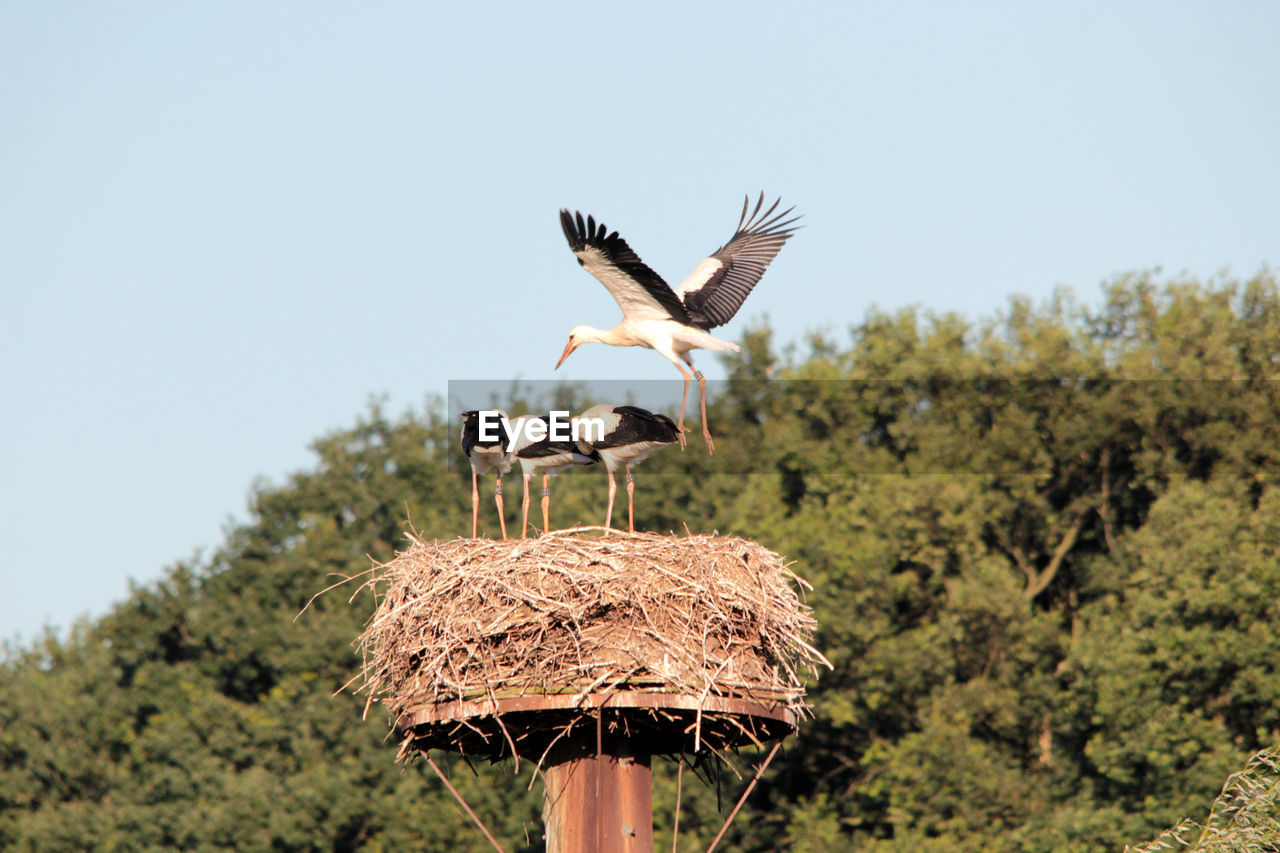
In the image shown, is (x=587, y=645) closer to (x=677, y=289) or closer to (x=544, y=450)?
(x=544, y=450)

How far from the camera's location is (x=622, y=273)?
12.5m

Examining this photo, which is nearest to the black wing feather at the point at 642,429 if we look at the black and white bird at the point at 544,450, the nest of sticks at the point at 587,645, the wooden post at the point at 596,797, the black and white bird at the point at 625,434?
the black and white bird at the point at 625,434

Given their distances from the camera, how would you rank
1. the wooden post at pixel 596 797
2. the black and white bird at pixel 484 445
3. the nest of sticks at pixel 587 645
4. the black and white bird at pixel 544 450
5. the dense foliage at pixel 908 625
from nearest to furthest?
the nest of sticks at pixel 587 645, the wooden post at pixel 596 797, the black and white bird at pixel 544 450, the black and white bird at pixel 484 445, the dense foliage at pixel 908 625

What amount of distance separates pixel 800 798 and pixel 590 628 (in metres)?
25.1

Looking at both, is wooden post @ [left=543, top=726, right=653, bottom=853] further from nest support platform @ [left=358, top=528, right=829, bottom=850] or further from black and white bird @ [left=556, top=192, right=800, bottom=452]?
black and white bird @ [left=556, top=192, right=800, bottom=452]

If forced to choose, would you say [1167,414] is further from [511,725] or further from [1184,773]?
[511,725]

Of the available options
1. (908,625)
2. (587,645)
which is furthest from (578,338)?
(908,625)

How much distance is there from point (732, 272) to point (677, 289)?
69 cm

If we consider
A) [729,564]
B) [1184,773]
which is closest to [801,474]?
[1184,773]

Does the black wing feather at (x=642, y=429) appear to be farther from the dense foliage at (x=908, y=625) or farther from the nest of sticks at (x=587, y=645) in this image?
the dense foliage at (x=908, y=625)

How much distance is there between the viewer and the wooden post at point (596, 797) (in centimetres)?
994

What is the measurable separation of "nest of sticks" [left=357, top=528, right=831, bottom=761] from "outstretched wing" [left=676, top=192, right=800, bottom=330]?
11.5ft

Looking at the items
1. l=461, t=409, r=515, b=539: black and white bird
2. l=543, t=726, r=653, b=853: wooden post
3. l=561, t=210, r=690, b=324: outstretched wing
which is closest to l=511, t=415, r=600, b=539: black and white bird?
l=461, t=409, r=515, b=539: black and white bird

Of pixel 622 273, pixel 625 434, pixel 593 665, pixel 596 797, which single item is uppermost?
pixel 622 273
